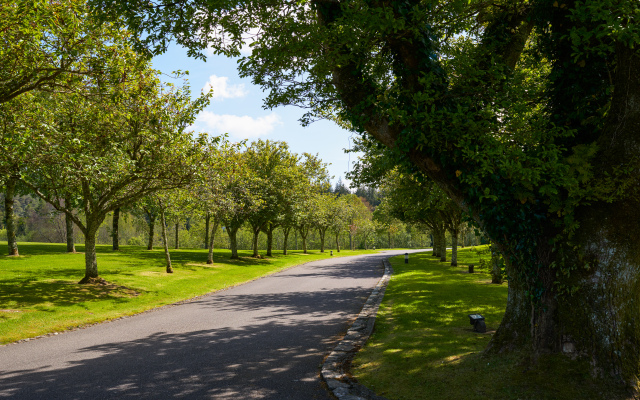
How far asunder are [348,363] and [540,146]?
4.76 m

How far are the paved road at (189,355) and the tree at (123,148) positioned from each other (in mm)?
5809

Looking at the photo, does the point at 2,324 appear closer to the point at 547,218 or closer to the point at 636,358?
the point at 547,218

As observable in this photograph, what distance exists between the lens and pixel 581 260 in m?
5.29

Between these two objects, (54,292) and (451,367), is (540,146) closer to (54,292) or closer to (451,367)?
(451,367)

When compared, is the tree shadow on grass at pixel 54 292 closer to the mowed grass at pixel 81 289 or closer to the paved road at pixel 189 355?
the mowed grass at pixel 81 289

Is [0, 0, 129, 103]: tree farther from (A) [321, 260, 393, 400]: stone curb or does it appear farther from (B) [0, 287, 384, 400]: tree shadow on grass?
(A) [321, 260, 393, 400]: stone curb

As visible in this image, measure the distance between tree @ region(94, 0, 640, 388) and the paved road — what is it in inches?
141

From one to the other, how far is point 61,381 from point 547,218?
311 inches

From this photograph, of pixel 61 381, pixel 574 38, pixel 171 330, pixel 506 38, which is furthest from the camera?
pixel 171 330

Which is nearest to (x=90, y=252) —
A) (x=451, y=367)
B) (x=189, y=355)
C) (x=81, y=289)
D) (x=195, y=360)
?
(x=81, y=289)

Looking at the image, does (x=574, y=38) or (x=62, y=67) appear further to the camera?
(x=62, y=67)

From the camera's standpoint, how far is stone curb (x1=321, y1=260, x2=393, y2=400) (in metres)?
5.53

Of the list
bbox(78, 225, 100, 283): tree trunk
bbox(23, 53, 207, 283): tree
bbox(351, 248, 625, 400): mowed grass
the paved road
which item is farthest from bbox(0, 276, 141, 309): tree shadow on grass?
bbox(351, 248, 625, 400): mowed grass

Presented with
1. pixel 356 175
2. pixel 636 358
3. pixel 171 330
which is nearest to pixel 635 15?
pixel 636 358
